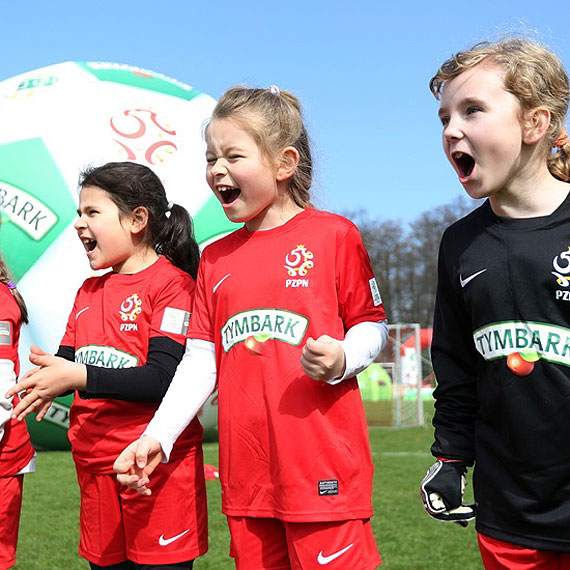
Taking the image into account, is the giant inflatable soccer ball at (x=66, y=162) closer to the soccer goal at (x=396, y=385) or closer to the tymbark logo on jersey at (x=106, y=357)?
the tymbark logo on jersey at (x=106, y=357)

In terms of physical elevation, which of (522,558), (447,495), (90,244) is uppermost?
(90,244)

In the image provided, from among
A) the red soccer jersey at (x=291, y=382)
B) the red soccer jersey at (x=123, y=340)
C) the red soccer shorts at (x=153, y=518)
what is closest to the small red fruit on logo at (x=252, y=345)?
the red soccer jersey at (x=291, y=382)

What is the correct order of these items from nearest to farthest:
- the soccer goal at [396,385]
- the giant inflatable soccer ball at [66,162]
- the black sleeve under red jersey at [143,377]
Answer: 1. the black sleeve under red jersey at [143,377]
2. the giant inflatable soccer ball at [66,162]
3. the soccer goal at [396,385]

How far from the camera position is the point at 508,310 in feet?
6.07

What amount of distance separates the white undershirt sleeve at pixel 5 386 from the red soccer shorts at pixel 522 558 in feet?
6.13

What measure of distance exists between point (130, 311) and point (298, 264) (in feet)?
2.46

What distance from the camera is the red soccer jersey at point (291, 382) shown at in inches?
83.5

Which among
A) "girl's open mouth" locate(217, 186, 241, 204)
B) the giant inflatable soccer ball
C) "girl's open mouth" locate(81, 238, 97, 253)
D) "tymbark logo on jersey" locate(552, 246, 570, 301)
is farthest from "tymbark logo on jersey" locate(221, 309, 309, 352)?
the giant inflatable soccer ball

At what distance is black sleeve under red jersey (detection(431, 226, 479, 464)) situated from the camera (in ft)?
6.53

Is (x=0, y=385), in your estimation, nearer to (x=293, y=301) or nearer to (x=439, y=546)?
(x=293, y=301)

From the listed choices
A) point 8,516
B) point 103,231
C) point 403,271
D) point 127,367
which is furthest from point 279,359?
point 403,271

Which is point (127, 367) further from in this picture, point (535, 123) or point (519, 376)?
point (535, 123)

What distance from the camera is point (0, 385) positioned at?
3.01 m

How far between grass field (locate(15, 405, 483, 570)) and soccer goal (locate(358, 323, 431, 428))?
5762 mm
